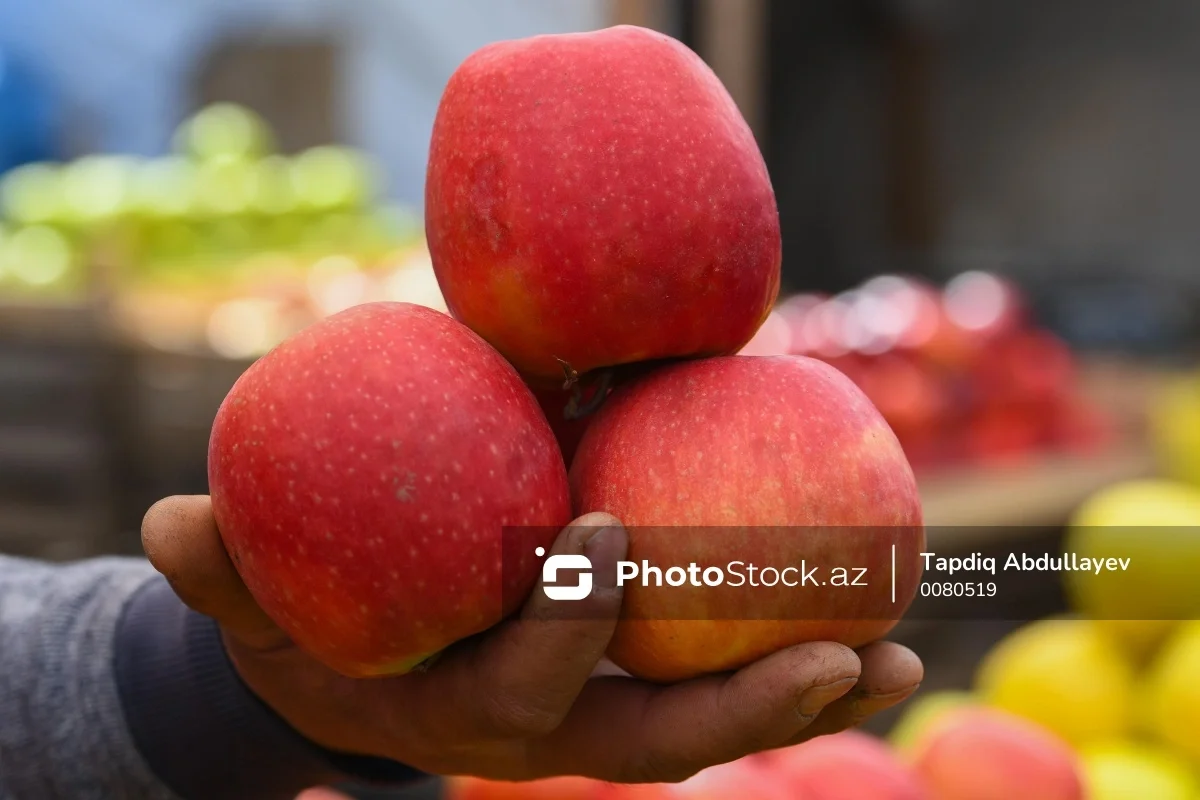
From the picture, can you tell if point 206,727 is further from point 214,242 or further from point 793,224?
point 793,224

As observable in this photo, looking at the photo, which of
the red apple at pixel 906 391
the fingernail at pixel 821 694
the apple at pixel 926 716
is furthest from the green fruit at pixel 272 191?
the fingernail at pixel 821 694

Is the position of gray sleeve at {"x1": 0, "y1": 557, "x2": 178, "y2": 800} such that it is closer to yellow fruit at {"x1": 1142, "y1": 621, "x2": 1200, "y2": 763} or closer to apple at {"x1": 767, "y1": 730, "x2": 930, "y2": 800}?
apple at {"x1": 767, "y1": 730, "x2": 930, "y2": 800}

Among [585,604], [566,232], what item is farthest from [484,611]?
[566,232]

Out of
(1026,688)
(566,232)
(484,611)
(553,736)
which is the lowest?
(1026,688)

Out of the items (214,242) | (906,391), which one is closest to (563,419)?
(906,391)

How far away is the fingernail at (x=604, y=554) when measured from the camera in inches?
21.7

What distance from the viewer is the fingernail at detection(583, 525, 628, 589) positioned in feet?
1.81

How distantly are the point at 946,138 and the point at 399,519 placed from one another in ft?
11.7

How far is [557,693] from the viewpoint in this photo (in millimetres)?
574

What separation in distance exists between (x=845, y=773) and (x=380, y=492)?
0.56 metres

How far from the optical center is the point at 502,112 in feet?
2.10

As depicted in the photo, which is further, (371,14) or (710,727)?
(371,14)

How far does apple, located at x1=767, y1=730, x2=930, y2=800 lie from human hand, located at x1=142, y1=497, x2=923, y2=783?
345 mm

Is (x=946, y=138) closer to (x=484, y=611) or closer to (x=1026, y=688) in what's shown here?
(x=1026, y=688)
